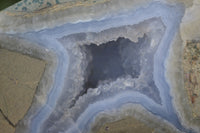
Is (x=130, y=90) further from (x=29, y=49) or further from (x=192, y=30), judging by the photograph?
(x=29, y=49)

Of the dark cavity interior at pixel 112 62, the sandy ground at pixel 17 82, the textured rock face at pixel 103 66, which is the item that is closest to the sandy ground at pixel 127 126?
the textured rock face at pixel 103 66

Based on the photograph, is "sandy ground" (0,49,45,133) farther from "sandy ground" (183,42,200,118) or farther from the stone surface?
"sandy ground" (183,42,200,118)

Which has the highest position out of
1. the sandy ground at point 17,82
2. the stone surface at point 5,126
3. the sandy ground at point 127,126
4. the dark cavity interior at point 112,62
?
the dark cavity interior at point 112,62

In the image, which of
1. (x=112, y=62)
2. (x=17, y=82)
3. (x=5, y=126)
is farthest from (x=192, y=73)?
(x=5, y=126)

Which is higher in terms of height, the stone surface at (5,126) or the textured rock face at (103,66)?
the textured rock face at (103,66)

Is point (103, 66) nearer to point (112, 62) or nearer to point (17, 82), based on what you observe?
point (112, 62)

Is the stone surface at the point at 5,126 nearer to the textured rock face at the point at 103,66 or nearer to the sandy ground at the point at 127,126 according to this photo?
Answer: the textured rock face at the point at 103,66

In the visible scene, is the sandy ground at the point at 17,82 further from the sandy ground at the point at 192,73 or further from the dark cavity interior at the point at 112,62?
the sandy ground at the point at 192,73
